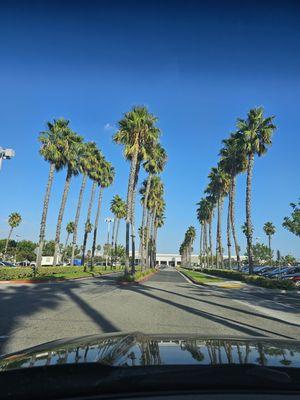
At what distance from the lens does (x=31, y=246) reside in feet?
406

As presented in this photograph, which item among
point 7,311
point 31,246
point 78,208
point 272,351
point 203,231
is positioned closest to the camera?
point 272,351

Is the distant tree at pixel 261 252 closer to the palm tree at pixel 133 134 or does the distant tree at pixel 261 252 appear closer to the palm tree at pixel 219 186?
the palm tree at pixel 219 186

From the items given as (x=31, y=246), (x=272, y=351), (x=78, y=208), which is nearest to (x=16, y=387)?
(x=272, y=351)

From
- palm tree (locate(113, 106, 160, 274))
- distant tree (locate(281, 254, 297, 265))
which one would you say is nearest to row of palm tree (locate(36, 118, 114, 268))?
palm tree (locate(113, 106, 160, 274))

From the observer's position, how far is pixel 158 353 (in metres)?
3.20

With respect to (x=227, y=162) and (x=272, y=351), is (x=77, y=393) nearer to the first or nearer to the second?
(x=272, y=351)

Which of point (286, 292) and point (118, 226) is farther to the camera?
point (118, 226)

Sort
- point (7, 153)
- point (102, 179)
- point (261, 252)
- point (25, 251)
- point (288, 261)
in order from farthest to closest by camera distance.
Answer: point (261, 252) < point (288, 261) < point (25, 251) < point (102, 179) < point (7, 153)

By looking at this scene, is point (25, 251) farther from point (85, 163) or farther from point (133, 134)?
point (133, 134)

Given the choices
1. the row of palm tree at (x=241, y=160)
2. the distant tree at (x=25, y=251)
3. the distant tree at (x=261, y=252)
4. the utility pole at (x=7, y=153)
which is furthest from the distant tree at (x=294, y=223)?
the distant tree at (x=261, y=252)

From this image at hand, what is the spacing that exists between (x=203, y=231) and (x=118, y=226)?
71.4 feet

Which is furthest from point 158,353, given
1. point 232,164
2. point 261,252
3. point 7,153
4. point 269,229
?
point 261,252

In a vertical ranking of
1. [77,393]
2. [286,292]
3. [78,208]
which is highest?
[78,208]

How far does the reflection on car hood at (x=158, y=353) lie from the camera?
286 cm
